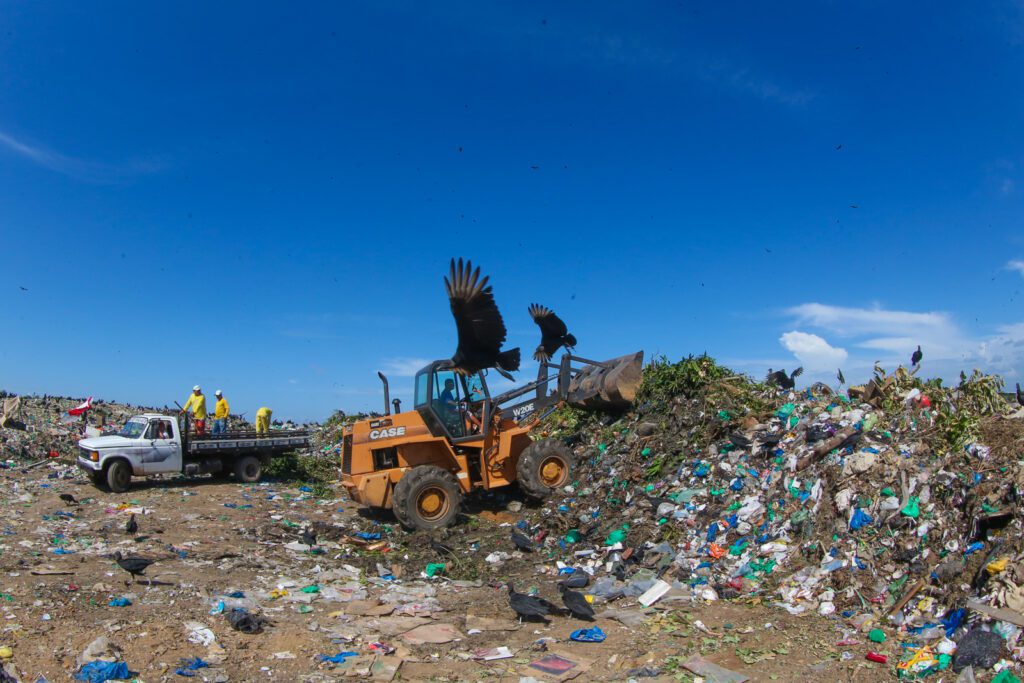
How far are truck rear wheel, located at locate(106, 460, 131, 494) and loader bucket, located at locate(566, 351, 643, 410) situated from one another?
752cm

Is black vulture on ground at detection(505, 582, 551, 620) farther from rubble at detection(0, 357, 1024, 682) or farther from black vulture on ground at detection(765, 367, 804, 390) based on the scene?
black vulture on ground at detection(765, 367, 804, 390)

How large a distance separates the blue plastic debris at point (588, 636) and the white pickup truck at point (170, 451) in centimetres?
917

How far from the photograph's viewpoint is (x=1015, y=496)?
5973 millimetres

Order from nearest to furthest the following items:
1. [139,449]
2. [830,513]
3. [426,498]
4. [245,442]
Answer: [830,513] → [426,498] → [139,449] → [245,442]

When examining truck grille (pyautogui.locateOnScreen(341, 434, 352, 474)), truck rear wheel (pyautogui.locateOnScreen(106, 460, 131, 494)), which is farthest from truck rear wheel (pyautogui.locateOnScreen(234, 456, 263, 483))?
truck grille (pyautogui.locateOnScreen(341, 434, 352, 474))

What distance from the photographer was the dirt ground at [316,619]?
4.96 metres

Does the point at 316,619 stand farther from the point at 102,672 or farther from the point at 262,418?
the point at 262,418

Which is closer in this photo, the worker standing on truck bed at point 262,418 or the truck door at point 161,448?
the truck door at point 161,448

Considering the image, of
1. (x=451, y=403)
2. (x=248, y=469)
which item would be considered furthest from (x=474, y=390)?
(x=248, y=469)

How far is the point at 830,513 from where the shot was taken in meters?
6.99

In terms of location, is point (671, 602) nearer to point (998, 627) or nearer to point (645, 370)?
point (998, 627)

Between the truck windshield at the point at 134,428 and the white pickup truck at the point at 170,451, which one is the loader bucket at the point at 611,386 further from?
the truck windshield at the point at 134,428

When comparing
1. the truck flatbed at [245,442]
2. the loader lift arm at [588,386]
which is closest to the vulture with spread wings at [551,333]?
the loader lift arm at [588,386]

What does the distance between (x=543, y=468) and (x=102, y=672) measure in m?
6.14
